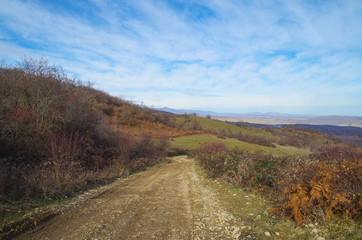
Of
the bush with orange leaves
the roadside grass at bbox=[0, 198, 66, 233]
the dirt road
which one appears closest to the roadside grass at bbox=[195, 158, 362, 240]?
the bush with orange leaves

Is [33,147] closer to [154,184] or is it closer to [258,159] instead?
[154,184]

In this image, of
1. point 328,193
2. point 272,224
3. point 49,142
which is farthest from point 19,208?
point 328,193

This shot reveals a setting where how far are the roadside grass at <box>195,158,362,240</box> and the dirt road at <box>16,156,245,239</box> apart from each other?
31cm

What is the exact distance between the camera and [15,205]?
5.55m

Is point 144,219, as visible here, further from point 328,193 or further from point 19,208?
point 328,193

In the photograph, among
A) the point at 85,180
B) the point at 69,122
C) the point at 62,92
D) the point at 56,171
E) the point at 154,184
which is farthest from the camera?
the point at 62,92

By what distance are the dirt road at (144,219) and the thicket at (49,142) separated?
2.11m

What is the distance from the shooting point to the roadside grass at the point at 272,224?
3831mm

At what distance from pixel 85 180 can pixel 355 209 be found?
8.70 m

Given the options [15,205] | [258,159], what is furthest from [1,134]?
[258,159]

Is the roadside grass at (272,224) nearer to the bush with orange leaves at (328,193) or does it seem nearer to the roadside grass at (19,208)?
the bush with orange leaves at (328,193)

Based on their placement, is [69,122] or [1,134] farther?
[69,122]

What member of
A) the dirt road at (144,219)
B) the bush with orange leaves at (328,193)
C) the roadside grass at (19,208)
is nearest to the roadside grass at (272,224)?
the bush with orange leaves at (328,193)

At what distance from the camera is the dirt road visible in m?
4.38
